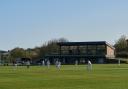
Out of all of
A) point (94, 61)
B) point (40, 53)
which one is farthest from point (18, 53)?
point (94, 61)

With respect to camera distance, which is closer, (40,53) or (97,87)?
(97,87)

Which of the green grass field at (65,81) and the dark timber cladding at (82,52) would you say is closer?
the green grass field at (65,81)

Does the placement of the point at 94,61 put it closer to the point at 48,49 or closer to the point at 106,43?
the point at 106,43

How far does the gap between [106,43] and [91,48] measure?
623 cm

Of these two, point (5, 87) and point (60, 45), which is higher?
point (60, 45)

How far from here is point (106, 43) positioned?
173 metres

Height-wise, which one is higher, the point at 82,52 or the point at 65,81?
the point at 82,52

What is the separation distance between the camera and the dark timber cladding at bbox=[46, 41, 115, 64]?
6639 inches

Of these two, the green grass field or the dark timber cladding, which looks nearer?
the green grass field

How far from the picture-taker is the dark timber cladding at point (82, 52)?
169 meters

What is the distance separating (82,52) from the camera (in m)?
174

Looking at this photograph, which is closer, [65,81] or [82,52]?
[65,81]

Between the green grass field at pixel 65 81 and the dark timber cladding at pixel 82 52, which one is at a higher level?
the dark timber cladding at pixel 82 52

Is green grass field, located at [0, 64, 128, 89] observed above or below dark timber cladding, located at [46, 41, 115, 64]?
below
